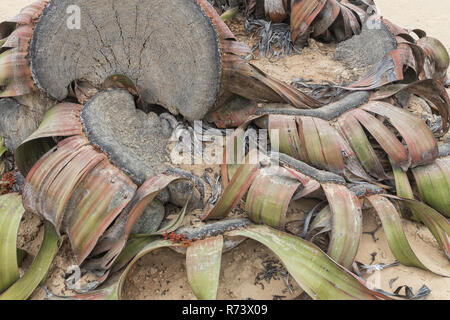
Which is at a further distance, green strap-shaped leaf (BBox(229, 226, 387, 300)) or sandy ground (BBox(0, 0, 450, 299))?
sandy ground (BBox(0, 0, 450, 299))

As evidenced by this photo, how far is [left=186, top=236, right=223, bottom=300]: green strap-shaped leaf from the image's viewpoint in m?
1.16

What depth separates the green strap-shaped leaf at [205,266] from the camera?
1.16 metres

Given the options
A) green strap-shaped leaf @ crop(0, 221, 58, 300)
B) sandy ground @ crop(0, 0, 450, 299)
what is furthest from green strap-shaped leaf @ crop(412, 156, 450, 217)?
green strap-shaped leaf @ crop(0, 221, 58, 300)

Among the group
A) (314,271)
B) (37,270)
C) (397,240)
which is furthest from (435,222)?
(37,270)

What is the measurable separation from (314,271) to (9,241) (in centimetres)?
96

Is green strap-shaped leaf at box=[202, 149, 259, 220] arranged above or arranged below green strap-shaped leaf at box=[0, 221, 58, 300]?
above

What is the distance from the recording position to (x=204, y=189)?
5.08ft

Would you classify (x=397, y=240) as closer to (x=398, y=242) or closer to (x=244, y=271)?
(x=398, y=242)

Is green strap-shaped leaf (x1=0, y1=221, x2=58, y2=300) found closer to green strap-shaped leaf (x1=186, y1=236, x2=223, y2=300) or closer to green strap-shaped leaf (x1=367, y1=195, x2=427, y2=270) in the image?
green strap-shaped leaf (x1=186, y1=236, x2=223, y2=300)

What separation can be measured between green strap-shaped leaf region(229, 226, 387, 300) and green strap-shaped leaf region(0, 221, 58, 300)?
0.64m

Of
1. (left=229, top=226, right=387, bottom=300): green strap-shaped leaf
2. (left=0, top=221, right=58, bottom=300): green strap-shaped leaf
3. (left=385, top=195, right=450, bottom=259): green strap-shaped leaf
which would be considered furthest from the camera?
(left=385, top=195, right=450, bottom=259): green strap-shaped leaf

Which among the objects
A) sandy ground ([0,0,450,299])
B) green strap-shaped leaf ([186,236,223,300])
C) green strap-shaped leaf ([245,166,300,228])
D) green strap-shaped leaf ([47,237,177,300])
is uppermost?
green strap-shaped leaf ([245,166,300,228])

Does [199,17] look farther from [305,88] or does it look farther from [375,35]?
[375,35]
